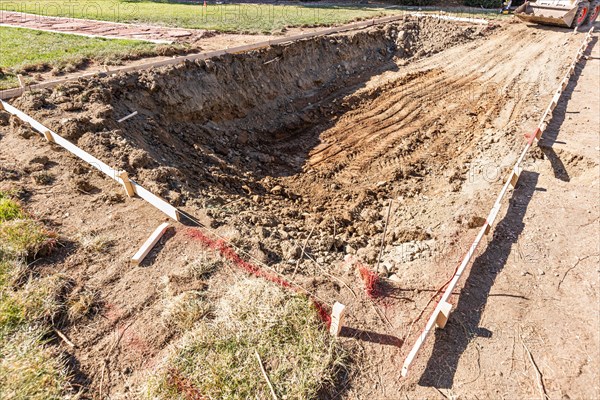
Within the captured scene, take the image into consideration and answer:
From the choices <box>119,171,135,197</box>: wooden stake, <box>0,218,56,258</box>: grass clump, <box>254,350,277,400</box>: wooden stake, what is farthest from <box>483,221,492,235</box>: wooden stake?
<box>0,218,56,258</box>: grass clump

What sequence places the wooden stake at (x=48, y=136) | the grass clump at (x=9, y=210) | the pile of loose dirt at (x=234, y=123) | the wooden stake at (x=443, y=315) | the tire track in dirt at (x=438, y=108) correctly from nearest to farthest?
1. the wooden stake at (x=443, y=315)
2. the grass clump at (x=9, y=210)
3. the pile of loose dirt at (x=234, y=123)
4. the wooden stake at (x=48, y=136)
5. the tire track in dirt at (x=438, y=108)

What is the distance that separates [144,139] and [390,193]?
593 cm

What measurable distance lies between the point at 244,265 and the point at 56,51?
39.2ft

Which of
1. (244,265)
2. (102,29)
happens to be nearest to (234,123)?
(244,265)

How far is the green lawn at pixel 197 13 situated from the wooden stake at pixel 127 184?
11.5 m

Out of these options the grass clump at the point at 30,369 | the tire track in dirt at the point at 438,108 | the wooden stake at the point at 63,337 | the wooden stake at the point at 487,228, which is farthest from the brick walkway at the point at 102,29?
the wooden stake at the point at 487,228

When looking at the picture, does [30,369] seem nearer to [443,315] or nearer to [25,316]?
[25,316]

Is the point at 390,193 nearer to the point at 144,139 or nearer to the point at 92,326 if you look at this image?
the point at 144,139

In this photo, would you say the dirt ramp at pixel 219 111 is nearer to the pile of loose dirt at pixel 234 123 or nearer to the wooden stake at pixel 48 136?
the pile of loose dirt at pixel 234 123

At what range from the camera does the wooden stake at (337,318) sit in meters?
4.01

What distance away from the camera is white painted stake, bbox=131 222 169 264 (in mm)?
4945

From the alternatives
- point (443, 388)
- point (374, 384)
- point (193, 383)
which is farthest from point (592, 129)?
point (193, 383)

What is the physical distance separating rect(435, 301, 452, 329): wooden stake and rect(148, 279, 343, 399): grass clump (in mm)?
1401

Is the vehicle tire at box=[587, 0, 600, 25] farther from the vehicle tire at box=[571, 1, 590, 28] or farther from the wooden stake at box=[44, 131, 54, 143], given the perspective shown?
the wooden stake at box=[44, 131, 54, 143]
